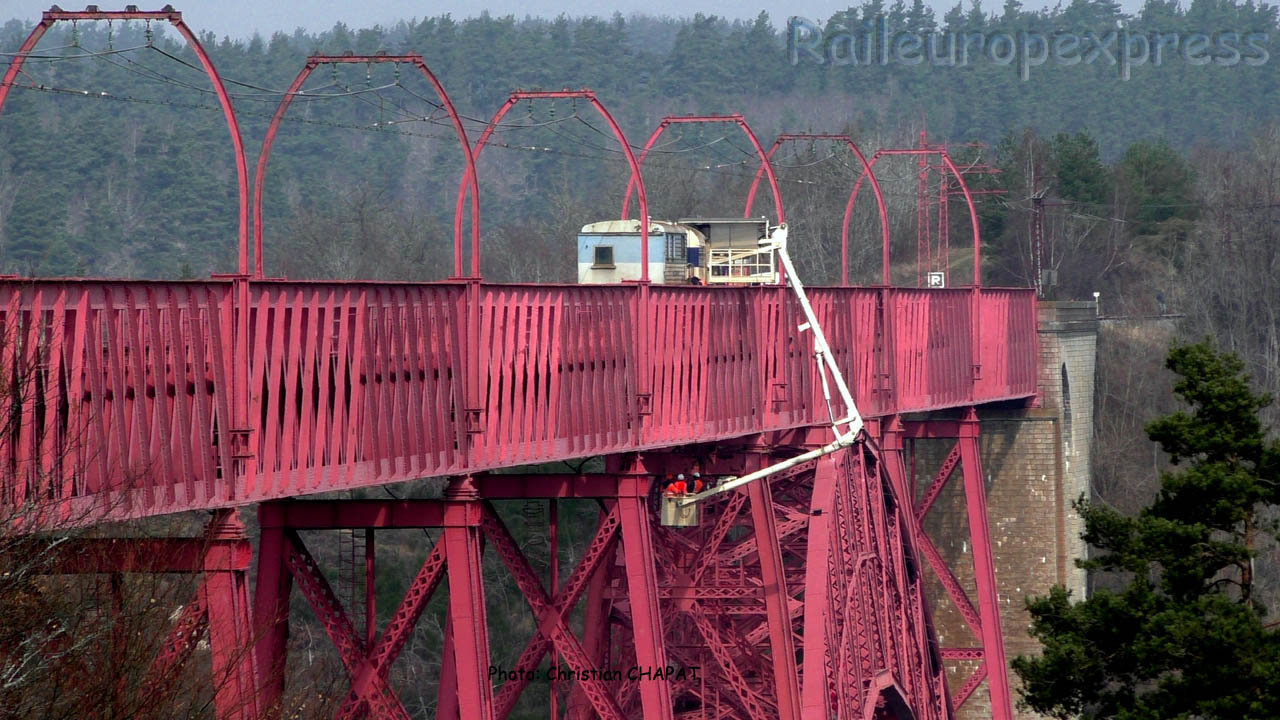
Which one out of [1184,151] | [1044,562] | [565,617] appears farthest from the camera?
[1184,151]

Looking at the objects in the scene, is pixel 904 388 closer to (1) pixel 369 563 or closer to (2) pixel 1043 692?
(2) pixel 1043 692

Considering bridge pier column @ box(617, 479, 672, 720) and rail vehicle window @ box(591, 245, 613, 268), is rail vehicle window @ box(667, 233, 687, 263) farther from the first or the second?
bridge pier column @ box(617, 479, 672, 720)

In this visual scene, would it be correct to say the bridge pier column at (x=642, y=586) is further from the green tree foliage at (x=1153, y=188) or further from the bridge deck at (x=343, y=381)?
the green tree foliage at (x=1153, y=188)

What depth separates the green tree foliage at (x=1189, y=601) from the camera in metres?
24.3

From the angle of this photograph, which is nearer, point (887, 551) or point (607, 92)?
point (887, 551)

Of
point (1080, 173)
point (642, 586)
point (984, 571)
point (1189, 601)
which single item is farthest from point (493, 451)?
point (1080, 173)

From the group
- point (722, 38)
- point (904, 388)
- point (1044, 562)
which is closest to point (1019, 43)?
point (722, 38)

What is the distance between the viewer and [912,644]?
115 ft

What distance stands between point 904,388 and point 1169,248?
5271 centimetres

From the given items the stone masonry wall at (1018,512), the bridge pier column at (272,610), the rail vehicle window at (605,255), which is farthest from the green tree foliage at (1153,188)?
the bridge pier column at (272,610)

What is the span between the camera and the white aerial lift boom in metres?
23.5

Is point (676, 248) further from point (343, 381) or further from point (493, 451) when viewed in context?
→ point (343, 381)

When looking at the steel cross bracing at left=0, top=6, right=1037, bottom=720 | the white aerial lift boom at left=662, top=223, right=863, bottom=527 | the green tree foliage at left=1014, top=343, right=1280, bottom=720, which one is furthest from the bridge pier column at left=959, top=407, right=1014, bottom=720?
the green tree foliage at left=1014, top=343, right=1280, bottom=720

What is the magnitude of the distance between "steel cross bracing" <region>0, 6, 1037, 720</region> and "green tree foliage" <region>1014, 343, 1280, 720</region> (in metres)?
3.52
